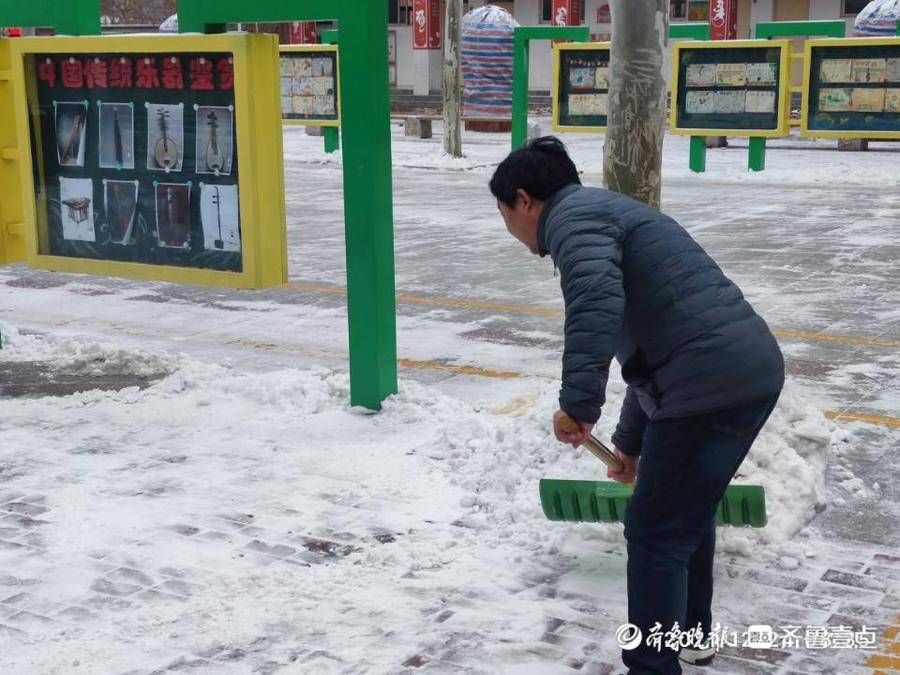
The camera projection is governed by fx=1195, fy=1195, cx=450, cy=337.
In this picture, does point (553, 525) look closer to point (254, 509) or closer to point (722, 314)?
point (254, 509)

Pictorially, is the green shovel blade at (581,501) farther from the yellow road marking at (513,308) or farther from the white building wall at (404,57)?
the white building wall at (404,57)

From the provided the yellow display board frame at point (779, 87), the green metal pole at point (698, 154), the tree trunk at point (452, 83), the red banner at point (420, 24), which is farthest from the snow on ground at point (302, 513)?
the red banner at point (420, 24)

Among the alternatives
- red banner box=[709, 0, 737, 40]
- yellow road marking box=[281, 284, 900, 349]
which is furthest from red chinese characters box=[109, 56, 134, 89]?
red banner box=[709, 0, 737, 40]

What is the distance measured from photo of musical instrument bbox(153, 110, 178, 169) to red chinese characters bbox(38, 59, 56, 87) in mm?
826

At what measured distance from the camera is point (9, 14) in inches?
272

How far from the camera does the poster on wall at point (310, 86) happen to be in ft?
70.8

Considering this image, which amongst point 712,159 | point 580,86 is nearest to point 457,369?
point 580,86

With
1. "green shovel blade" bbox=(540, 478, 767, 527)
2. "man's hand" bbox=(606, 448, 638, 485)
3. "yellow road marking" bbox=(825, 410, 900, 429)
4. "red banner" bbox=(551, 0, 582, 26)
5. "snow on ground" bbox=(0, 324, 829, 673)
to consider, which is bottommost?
"snow on ground" bbox=(0, 324, 829, 673)

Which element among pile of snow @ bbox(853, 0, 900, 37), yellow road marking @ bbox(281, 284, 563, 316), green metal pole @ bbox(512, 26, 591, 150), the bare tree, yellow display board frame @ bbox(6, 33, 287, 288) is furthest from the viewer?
the bare tree

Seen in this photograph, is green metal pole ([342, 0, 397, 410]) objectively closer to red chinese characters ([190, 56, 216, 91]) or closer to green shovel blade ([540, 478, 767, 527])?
red chinese characters ([190, 56, 216, 91])

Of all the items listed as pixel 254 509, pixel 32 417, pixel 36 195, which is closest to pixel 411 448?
pixel 254 509

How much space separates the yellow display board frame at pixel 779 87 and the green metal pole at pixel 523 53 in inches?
65.0

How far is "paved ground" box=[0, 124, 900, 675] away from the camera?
377 centimetres

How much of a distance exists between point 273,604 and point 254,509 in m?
0.93
